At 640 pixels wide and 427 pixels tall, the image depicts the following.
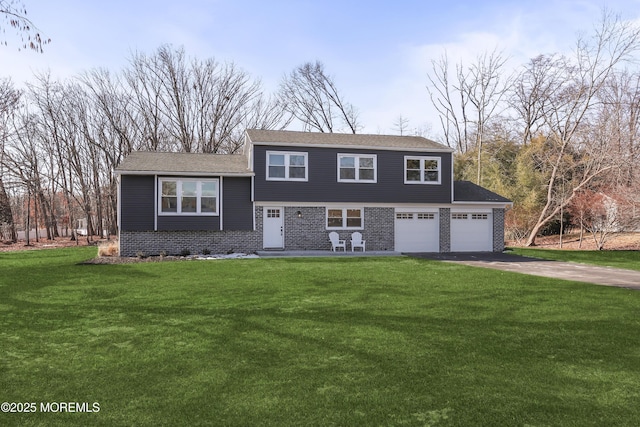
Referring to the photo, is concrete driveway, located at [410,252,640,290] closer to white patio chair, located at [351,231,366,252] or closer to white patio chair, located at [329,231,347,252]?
white patio chair, located at [351,231,366,252]

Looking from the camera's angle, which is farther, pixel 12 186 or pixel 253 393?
pixel 12 186

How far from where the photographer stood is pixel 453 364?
4.74m

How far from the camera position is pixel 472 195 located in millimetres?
21859

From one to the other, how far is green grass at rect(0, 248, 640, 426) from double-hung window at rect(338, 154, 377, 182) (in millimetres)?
10774

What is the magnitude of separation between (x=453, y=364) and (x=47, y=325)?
571cm

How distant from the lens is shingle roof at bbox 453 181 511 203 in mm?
21227

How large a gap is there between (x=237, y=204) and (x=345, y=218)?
16.5 ft

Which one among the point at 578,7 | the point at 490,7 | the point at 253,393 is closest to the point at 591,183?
the point at 578,7

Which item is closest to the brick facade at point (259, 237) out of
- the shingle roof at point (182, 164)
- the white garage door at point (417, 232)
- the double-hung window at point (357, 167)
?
the white garage door at point (417, 232)

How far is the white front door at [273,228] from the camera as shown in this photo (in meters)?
19.6

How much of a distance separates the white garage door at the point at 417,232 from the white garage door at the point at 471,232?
918 mm

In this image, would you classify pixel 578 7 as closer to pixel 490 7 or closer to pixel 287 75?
pixel 490 7

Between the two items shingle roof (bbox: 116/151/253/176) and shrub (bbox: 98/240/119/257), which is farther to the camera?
shrub (bbox: 98/240/119/257)

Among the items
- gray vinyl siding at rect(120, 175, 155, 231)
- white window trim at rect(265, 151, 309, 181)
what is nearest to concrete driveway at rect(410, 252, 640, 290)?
white window trim at rect(265, 151, 309, 181)
